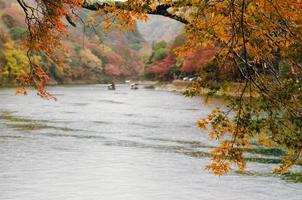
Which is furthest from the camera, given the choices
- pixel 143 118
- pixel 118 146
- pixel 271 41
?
pixel 143 118

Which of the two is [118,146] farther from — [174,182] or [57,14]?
[57,14]

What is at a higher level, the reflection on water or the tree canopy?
the tree canopy

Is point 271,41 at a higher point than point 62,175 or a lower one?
higher

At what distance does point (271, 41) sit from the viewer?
328 inches

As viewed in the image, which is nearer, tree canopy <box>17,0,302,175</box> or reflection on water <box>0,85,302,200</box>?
tree canopy <box>17,0,302,175</box>

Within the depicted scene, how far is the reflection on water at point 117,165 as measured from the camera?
22109mm

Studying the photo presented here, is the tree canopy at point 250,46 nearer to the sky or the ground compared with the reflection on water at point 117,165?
nearer to the sky

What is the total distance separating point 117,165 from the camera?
2844 centimetres

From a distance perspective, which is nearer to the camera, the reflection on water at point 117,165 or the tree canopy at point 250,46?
the tree canopy at point 250,46

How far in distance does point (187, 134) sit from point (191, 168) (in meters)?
15.3

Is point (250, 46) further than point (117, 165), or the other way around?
point (117, 165)

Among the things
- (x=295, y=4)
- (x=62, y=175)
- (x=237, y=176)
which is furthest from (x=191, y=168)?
(x=295, y=4)

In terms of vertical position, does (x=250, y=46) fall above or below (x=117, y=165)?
above

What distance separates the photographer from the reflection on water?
2211 cm
